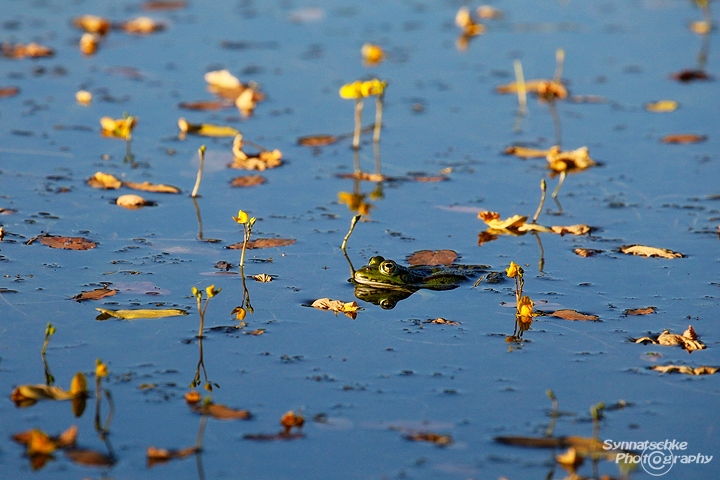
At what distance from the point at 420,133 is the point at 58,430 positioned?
4.68 m

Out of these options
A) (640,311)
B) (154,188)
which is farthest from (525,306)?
(154,188)

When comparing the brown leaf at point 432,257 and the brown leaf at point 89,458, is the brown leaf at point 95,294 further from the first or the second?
the brown leaf at point 432,257

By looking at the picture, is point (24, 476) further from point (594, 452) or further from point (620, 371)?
point (620, 371)

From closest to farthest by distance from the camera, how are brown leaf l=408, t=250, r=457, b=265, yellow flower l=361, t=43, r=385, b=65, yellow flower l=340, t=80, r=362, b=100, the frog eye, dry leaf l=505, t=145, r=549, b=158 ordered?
the frog eye < brown leaf l=408, t=250, r=457, b=265 < yellow flower l=340, t=80, r=362, b=100 < dry leaf l=505, t=145, r=549, b=158 < yellow flower l=361, t=43, r=385, b=65

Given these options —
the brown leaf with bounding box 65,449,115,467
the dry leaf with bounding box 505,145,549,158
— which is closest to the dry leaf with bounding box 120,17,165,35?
the dry leaf with bounding box 505,145,549,158

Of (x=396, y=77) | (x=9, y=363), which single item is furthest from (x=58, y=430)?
(x=396, y=77)

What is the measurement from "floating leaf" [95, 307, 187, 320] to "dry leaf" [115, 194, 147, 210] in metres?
1.55

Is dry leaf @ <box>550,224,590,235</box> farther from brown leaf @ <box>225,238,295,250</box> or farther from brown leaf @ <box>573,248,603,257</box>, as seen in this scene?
brown leaf @ <box>225,238,295,250</box>

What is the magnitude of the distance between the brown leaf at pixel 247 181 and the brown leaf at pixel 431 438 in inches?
128

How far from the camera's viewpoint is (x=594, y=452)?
3.28 m

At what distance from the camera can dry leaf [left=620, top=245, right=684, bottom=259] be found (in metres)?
5.26

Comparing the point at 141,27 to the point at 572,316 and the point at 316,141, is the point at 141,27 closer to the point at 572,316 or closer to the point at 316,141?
the point at 316,141

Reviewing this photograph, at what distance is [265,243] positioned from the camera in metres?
5.29

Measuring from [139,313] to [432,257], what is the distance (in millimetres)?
1659
